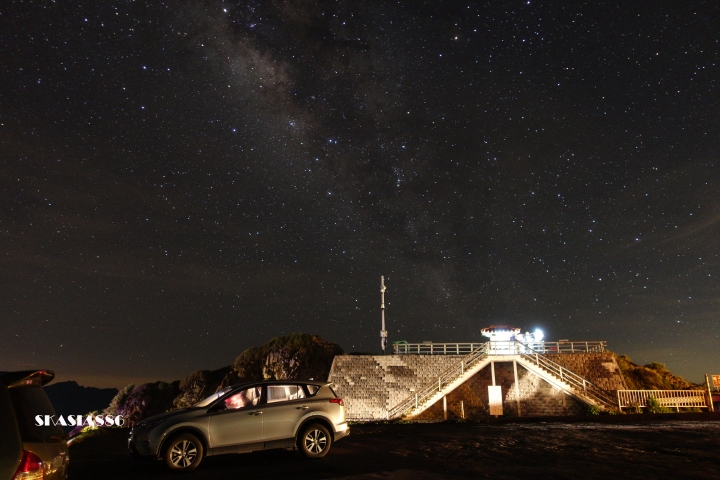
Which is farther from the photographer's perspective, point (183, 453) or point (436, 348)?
point (436, 348)

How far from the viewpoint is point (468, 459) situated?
10.9m

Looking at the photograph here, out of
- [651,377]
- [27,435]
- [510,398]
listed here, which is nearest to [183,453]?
[27,435]

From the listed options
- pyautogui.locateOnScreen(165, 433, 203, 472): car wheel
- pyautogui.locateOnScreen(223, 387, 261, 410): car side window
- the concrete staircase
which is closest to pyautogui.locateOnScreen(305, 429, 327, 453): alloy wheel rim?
pyautogui.locateOnScreen(223, 387, 261, 410): car side window

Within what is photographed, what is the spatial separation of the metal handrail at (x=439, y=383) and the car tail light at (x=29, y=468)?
85.3 feet

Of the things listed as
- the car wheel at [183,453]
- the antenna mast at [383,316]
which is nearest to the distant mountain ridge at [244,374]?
the antenna mast at [383,316]

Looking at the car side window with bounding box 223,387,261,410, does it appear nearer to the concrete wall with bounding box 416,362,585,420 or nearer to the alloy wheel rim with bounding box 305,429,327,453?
the alloy wheel rim with bounding box 305,429,327,453

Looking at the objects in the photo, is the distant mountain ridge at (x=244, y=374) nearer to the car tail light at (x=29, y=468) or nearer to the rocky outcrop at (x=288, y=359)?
the rocky outcrop at (x=288, y=359)

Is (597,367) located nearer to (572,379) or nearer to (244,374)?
(572,379)

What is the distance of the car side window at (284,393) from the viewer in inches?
436

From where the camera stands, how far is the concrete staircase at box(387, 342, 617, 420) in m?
28.4

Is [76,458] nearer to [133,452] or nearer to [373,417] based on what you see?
[133,452]

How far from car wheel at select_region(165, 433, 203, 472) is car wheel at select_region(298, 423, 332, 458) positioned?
2.15 m

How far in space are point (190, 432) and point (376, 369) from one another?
24274 mm

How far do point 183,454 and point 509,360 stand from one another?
24.1 m
